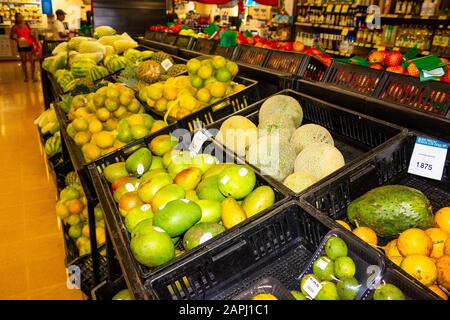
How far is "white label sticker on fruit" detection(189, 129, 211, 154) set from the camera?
1.69m

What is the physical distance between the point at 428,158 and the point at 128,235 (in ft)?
3.78

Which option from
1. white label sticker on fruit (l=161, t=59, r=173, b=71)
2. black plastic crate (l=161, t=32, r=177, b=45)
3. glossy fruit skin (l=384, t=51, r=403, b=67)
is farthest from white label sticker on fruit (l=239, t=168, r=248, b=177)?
black plastic crate (l=161, t=32, r=177, b=45)

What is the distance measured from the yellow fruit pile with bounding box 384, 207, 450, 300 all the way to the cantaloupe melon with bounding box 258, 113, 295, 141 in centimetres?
69

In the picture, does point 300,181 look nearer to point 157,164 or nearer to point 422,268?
point 422,268

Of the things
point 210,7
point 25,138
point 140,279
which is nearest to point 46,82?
point 25,138

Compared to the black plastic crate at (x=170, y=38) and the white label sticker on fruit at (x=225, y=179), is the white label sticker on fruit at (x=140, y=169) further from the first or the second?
the black plastic crate at (x=170, y=38)

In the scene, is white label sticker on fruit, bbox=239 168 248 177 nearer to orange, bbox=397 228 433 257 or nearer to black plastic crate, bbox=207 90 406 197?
black plastic crate, bbox=207 90 406 197

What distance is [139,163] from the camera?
5.60 ft

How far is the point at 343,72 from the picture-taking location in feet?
6.47

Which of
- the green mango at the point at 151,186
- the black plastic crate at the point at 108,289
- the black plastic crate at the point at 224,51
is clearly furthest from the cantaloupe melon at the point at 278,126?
the black plastic crate at the point at 224,51

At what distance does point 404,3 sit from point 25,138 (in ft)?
19.5

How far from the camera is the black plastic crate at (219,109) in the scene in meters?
2.06

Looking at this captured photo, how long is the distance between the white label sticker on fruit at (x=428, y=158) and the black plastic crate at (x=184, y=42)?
2.83m
